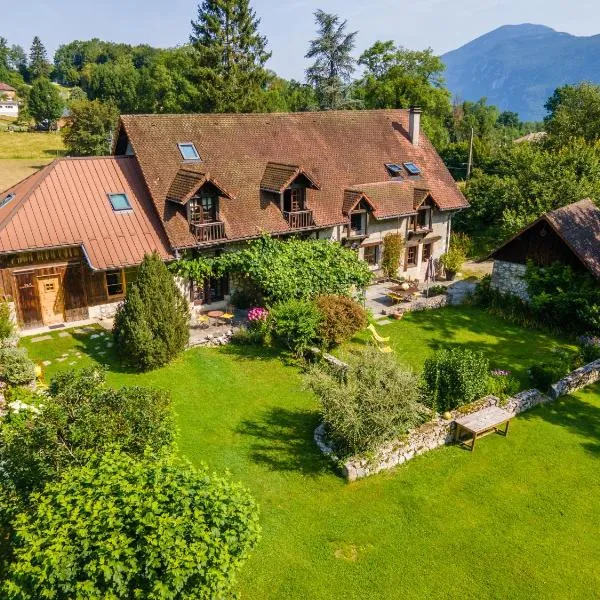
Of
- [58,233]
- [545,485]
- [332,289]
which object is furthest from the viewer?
[332,289]

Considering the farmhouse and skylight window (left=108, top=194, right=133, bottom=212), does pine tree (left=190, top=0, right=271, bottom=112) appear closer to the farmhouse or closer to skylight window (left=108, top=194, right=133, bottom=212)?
the farmhouse

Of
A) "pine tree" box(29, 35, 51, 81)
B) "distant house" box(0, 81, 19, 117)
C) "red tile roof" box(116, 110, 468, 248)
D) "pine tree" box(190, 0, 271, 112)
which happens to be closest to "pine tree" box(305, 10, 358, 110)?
"pine tree" box(190, 0, 271, 112)

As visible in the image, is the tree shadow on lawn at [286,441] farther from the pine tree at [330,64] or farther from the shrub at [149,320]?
the pine tree at [330,64]

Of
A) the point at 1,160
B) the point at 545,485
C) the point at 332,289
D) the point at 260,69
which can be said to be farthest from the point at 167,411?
the point at 1,160

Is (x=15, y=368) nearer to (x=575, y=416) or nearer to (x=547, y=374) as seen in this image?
(x=547, y=374)

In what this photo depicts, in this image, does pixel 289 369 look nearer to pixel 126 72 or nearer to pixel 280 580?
pixel 280 580

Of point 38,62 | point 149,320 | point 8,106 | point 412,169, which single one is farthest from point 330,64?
point 38,62

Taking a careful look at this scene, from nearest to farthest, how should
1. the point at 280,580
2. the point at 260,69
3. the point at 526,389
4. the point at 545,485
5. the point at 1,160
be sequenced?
the point at 280,580, the point at 545,485, the point at 526,389, the point at 260,69, the point at 1,160
